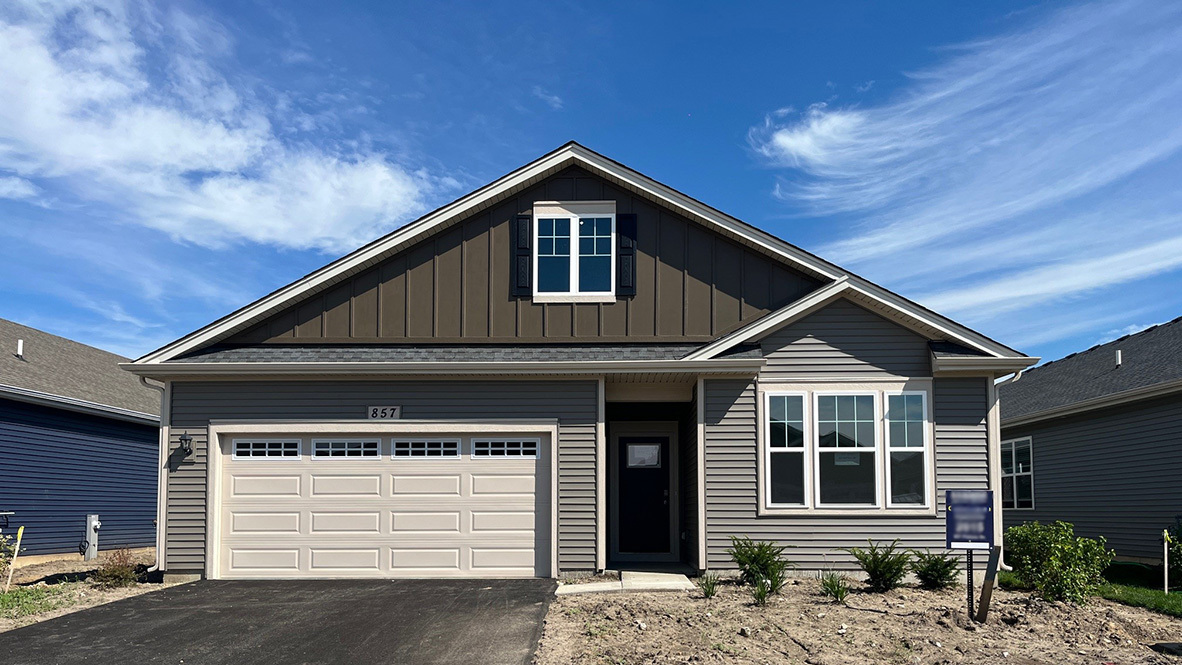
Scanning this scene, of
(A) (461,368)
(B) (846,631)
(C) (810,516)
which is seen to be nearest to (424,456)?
(A) (461,368)

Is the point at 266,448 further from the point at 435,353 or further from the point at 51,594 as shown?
the point at 51,594

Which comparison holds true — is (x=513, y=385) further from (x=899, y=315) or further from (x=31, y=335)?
(x=31, y=335)

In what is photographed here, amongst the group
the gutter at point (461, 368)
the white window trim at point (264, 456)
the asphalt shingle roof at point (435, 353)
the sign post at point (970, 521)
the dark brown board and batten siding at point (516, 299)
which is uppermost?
the dark brown board and batten siding at point (516, 299)

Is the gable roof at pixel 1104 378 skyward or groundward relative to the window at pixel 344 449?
skyward

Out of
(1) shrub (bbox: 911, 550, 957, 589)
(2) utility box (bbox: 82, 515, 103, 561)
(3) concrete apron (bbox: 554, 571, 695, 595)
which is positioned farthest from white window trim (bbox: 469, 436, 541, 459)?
(2) utility box (bbox: 82, 515, 103, 561)

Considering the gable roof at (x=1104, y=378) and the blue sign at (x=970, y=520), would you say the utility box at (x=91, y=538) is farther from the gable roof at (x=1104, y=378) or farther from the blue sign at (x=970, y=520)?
the gable roof at (x=1104, y=378)

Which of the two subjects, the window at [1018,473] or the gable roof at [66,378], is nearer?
the gable roof at [66,378]

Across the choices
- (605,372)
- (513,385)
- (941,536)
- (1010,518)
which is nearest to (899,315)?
(941,536)

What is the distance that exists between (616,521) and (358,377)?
4.95m

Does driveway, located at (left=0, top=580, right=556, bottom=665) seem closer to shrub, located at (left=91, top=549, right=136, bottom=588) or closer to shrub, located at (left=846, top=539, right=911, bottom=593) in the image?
shrub, located at (left=91, top=549, right=136, bottom=588)

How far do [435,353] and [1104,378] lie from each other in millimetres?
12490

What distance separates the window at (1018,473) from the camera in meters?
19.2

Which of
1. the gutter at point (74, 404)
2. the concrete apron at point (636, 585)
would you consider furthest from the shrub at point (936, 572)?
the gutter at point (74, 404)

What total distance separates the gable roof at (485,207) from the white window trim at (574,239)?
0.44 m
